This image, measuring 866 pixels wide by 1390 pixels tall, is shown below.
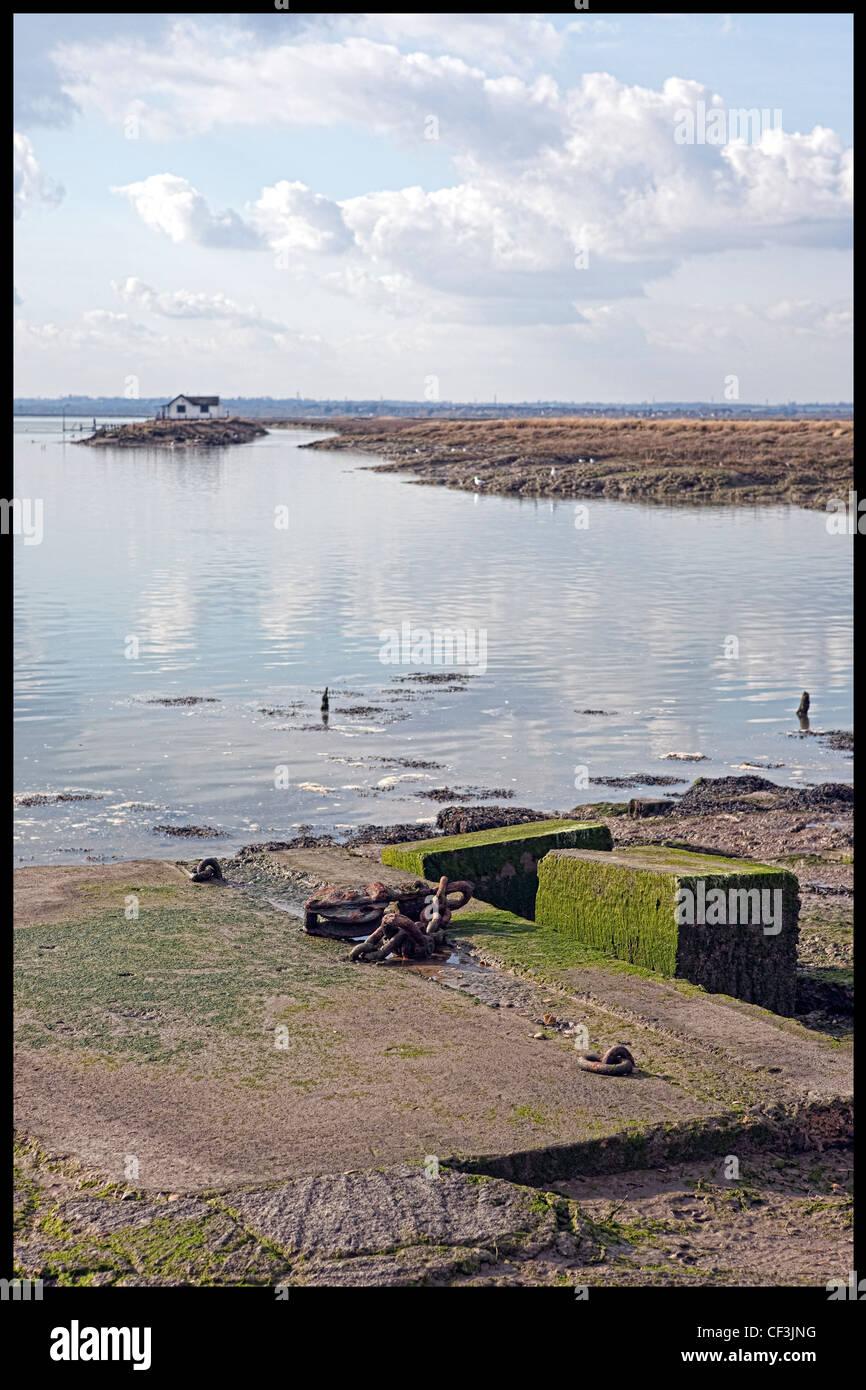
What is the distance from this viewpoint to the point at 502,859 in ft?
38.7

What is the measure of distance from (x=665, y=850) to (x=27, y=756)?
Result: 40.3ft

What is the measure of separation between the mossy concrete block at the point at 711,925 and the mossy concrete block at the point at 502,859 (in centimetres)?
144

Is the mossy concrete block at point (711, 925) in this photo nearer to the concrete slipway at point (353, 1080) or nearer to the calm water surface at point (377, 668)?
the concrete slipway at point (353, 1080)

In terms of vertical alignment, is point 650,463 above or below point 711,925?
above

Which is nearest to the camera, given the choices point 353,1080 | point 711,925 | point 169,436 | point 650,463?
point 353,1080

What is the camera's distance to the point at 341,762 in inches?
819

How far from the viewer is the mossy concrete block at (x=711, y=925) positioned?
973 centimetres

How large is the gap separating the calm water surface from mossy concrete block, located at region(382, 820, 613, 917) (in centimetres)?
509

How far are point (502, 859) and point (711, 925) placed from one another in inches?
94.7
